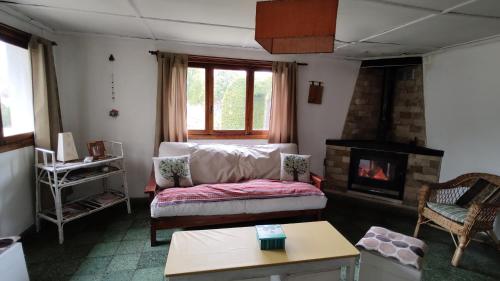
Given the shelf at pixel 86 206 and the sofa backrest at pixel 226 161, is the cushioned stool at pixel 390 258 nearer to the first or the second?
the sofa backrest at pixel 226 161

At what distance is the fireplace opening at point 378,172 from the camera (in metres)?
3.41

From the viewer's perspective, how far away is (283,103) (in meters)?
3.49

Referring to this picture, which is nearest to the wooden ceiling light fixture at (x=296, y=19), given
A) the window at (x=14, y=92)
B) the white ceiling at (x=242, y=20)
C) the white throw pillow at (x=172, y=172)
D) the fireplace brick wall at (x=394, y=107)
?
the white ceiling at (x=242, y=20)

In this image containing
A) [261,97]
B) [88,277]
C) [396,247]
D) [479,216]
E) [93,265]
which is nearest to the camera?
[396,247]

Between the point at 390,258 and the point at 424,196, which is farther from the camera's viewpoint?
the point at 424,196

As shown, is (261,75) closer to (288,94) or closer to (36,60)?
(288,94)

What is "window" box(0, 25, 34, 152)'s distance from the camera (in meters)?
2.21

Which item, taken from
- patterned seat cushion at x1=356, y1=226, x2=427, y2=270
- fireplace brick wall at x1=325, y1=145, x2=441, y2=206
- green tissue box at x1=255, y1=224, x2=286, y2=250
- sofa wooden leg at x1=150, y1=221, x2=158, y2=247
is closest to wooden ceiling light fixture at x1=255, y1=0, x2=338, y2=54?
green tissue box at x1=255, y1=224, x2=286, y2=250

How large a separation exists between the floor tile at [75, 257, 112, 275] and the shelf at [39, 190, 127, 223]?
0.52 meters

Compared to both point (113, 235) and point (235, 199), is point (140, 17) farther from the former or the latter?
point (113, 235)

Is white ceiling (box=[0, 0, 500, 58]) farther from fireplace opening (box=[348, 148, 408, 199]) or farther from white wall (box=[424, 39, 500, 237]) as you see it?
fireplace opening (box=[348, 148, 408, 199])

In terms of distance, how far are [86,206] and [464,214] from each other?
3905 millimetres

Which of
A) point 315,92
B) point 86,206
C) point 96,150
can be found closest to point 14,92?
point 96,150

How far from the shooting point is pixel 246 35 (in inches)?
108
